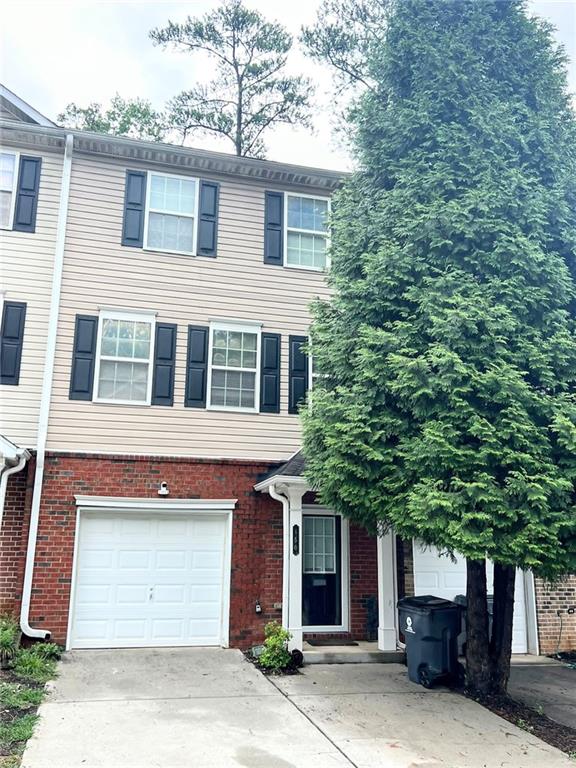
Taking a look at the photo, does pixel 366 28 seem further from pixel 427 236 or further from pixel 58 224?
pixel 427 236

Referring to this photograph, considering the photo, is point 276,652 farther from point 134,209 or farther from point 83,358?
point 134,209

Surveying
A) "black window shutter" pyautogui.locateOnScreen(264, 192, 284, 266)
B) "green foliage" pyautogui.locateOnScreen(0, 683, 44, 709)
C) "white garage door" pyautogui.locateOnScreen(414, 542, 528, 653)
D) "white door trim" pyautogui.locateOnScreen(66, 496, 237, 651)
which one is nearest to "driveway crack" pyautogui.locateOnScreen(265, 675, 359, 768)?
"white door trim" pyautogui.locateOnScreen(66, 496, 237, 651)

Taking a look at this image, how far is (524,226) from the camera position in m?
6.71

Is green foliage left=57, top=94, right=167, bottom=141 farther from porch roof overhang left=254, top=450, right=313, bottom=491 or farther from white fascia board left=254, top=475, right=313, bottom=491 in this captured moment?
white fascia board left=254, top=475, right=313, bottom=491

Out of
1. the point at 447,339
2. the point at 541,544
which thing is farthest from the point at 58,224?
the point at 541,544

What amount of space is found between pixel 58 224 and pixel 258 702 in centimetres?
760

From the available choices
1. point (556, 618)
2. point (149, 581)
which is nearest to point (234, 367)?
point (149, 581)

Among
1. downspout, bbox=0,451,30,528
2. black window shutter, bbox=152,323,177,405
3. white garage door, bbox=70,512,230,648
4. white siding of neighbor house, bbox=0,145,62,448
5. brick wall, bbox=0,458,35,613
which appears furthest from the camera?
black window shutter, bbox=152,323,177,405

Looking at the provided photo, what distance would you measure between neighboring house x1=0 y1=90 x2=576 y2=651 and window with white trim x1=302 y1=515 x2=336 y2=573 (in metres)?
0.03

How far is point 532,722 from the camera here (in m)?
6.48

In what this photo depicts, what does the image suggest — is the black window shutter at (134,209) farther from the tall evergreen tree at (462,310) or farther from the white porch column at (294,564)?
the white porch column at (294,564)

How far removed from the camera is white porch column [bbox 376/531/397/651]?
905 centimetres

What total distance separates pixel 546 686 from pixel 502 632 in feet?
5.68

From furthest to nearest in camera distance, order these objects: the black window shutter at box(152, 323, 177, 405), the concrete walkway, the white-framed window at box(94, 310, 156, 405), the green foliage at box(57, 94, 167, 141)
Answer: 1. the green foliage at box(57, 94, 167, 141)
2. the black window shutter at box(152, 323, 177, 405)
3. the white-framed window at box(94, 310, 156, 405)
4. the concrete walkway
